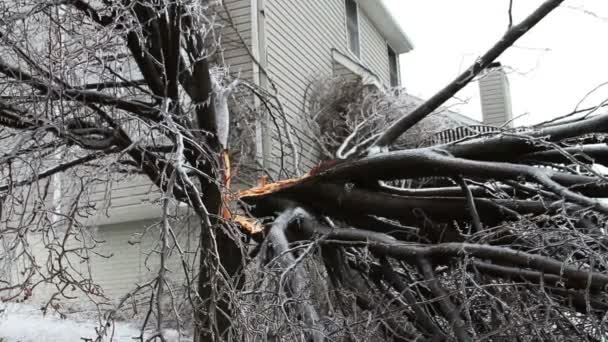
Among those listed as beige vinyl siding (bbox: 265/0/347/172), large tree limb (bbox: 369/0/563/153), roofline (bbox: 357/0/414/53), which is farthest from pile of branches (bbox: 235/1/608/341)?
roofline (bbox: 357/0/414/53)

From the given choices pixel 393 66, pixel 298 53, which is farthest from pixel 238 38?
pixel 393 66

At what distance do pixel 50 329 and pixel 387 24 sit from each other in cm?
1158

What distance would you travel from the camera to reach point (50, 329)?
25.7ft

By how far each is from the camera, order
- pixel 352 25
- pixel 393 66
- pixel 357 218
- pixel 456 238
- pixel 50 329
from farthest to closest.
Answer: pixel 393 66, pixel 352 25, pixel 50 329, pixel 357 218, pixel 456 238

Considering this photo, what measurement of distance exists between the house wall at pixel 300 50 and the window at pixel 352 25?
46 centimetres

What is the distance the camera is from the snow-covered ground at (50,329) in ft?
24.2

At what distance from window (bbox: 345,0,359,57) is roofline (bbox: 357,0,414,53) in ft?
0.85

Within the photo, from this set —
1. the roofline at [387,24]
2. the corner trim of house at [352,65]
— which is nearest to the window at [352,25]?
the roofline at [387,24]

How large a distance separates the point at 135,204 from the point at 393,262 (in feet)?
18.0

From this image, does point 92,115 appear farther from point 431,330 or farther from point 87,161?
point 431,330

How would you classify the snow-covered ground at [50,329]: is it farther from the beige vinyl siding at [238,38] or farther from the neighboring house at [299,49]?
the beige vinyl siding at [238,38]

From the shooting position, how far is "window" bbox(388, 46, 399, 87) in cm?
1734

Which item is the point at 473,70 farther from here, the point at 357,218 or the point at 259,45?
the point at 259,45

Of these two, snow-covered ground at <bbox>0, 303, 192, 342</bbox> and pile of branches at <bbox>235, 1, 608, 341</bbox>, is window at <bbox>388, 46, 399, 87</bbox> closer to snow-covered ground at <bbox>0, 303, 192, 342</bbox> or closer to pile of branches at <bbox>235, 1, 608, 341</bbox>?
snow-covered ground at <bbox>0, 303, 192, 342</bbox>
